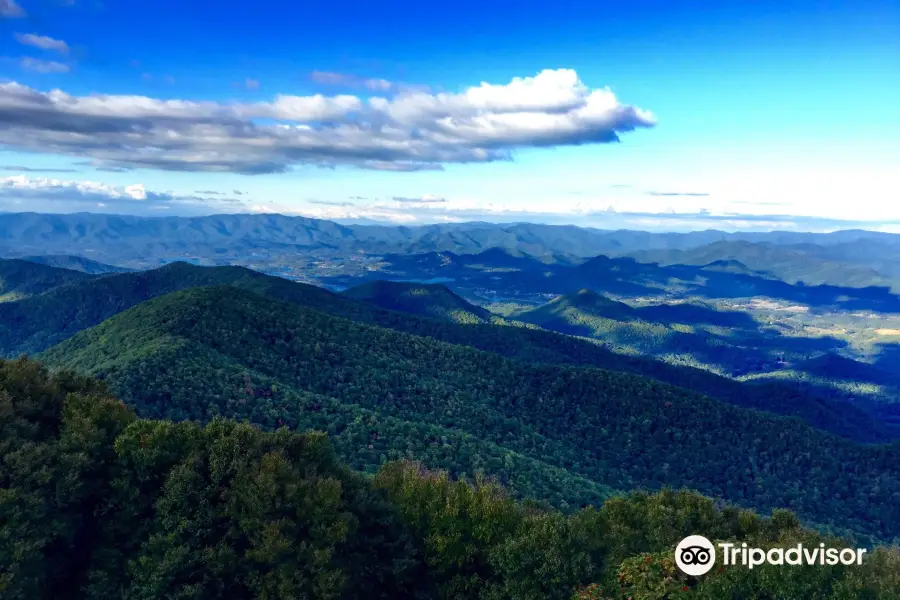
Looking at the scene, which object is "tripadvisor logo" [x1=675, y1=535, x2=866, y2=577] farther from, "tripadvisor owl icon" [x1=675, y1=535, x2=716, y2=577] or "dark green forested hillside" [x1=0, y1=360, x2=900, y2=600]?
"dark green forested hillside" [x1=0, y1=360, x2=900, y2=600]

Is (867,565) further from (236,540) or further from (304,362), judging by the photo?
(304,362)

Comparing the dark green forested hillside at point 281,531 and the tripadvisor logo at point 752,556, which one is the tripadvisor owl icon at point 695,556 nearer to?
the tripadvisor logo at point 752,556

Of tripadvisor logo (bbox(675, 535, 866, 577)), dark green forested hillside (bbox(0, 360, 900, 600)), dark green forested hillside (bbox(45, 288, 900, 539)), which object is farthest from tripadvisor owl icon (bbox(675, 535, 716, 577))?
dark green forested hillside (bbox(45, 288, 900, 539))

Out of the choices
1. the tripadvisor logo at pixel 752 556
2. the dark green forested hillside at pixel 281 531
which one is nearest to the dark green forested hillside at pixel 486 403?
the dark green forested hillside at pixel 281 531

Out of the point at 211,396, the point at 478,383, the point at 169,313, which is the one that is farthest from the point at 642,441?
the point at 169,313

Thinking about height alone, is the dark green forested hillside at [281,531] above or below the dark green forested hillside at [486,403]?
above

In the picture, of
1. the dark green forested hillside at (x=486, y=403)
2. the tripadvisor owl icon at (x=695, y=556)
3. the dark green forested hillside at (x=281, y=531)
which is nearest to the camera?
the dark green forested hillside at (x=281, y=531)

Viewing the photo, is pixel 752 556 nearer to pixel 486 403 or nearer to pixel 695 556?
pixel 695 556
